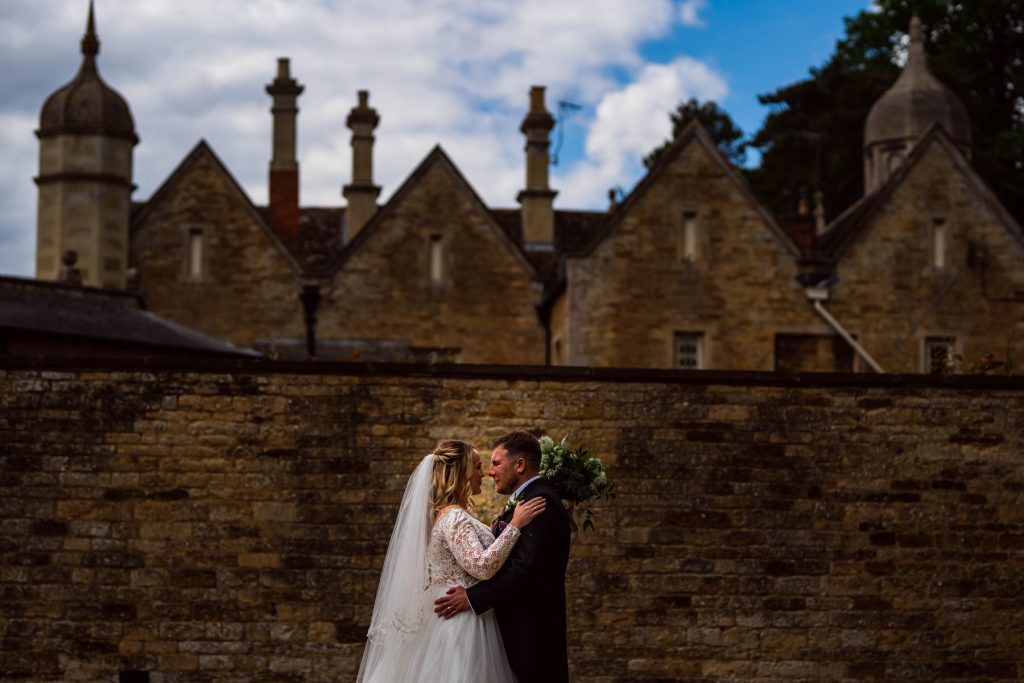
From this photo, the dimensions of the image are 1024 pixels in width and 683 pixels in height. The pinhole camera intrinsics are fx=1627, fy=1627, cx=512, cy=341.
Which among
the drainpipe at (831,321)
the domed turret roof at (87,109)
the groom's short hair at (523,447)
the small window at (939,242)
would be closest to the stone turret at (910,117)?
the small window at (939,242)

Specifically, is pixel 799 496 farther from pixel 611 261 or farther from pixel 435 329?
pixel 435 329

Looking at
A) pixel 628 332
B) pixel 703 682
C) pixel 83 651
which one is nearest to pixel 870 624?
pixel 703 682

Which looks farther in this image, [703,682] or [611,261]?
[611,261]

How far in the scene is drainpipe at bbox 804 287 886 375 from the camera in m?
30.3

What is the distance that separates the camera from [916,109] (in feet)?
123

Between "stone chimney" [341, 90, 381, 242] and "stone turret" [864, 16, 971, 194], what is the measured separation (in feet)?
37.4

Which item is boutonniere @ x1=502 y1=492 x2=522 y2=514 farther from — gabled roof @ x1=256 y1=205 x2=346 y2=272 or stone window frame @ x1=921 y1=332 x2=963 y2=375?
gabled roof @ x1=256 y1=205 x2=346 y2=272

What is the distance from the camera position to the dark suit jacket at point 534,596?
8707 millimetres

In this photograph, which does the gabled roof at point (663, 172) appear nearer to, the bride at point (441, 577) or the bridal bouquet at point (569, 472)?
the bridal bouquet at point (569, 472)

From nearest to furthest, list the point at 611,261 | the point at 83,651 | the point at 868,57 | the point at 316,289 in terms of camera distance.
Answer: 1. the point at 83,651
2. the point at 611,261
3. the point at 316,289
4. the point at 868,57

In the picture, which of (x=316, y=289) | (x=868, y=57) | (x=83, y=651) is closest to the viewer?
(x=83, y=651)

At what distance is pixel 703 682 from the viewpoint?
15023mm

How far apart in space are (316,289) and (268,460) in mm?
18218

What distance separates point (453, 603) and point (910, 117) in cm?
3076
